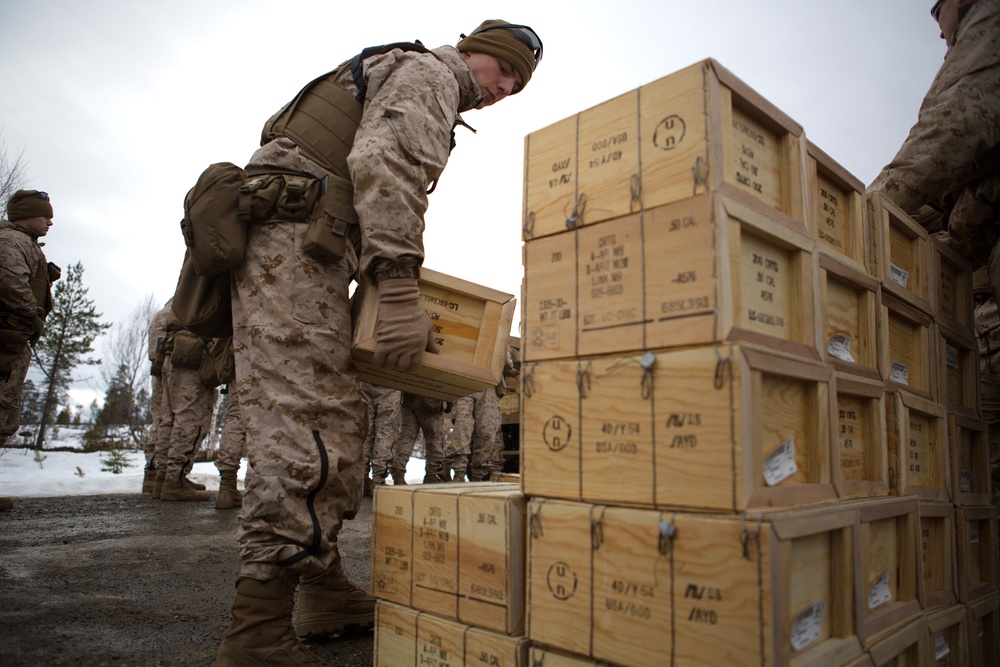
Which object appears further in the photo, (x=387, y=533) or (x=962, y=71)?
(x=962, y=71)

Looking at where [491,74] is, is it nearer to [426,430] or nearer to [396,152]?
[396,152]

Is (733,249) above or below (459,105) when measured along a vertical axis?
below

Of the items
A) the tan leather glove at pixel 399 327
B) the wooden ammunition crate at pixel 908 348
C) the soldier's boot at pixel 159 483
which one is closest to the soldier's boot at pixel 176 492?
the soldier's boot at pixel 159 483

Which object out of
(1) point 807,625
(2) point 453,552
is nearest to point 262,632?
(2) point 453,552

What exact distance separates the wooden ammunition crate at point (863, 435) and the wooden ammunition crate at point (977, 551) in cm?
85

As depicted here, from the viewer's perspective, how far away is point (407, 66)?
2.48m

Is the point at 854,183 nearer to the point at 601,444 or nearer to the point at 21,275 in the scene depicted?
the point at 601,444

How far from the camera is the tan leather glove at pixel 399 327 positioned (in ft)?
7.30

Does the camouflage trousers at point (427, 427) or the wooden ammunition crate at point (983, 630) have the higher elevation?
the camouflage trousers at point (427, 427)

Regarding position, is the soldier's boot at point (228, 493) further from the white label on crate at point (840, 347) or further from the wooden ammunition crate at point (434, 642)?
the white label on crate at point (840, 347)

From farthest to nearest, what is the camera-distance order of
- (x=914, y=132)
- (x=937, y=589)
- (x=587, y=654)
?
1. (x=914, y=132)
2. (x=937, y=589)
3. (x=587, y=654)

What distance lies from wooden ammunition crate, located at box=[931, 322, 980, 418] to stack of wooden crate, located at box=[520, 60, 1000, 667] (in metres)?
0.69

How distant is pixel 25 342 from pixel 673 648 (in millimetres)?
6445

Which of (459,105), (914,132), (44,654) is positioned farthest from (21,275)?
(914,132)
